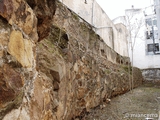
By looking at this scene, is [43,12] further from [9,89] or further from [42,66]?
[9,89]

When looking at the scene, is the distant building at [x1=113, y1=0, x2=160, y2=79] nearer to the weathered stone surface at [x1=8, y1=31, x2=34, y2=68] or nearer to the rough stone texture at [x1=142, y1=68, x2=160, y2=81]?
the rough stone texture at [x1=142, y1=68, x2=160, y2=81]

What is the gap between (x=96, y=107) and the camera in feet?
10.6

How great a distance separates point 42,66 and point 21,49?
Result: 594 mm

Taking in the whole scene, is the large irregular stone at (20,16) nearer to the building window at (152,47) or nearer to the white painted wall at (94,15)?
the white painted wall at (94,15)

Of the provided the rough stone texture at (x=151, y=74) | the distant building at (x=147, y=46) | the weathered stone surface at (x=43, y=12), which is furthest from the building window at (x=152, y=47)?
the weathered stone surface at (x=43, y=12)

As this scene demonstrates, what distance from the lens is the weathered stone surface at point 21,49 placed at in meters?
0.80

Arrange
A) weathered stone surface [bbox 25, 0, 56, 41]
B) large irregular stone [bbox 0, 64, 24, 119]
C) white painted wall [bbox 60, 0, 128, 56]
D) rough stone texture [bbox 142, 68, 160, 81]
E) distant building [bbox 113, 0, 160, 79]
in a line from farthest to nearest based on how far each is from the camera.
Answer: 1. distant building [bbox 113, 0, 160, 79]
2. rough stone texture [bbox 142, 68, 160, 81]
3. white painted wall [bbox 60, 0, 128, 56]
4. weathered stone surface [bbox 25, 0, 56, 41]
5. large irregular stone [bbox 0, 64, 24, 119]

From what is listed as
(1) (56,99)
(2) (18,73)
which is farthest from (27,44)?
(1) (56,99)

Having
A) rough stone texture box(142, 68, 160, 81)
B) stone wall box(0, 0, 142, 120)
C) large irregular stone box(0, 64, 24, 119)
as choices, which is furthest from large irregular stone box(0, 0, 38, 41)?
rough stone texture box(142, 68, 160, 81)

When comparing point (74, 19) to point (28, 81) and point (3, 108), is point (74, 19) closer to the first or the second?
point (28, 81)

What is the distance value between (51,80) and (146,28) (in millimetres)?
9878

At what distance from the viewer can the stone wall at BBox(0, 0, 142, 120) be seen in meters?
0.76

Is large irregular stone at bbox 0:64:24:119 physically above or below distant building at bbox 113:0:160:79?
below

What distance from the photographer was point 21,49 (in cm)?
88
